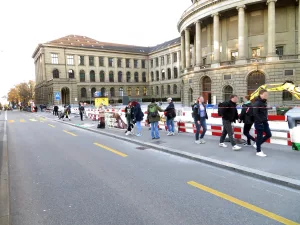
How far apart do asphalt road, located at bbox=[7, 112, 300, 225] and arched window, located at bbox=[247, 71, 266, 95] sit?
33.9m

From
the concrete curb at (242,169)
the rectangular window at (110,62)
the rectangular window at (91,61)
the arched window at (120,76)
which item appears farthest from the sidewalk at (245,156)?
the arched window at (120,76)

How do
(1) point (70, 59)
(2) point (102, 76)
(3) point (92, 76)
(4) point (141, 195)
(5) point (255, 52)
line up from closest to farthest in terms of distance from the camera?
1. (4) point (141, 195)
2. (5) point (255, 52)
3. (1) point (70, 59)
4. (3) point (92, 76)
5. (2) point (102, 76)

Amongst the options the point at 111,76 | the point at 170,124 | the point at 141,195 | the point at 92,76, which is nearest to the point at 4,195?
the point at 141,195

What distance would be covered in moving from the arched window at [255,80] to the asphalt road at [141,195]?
111 feet

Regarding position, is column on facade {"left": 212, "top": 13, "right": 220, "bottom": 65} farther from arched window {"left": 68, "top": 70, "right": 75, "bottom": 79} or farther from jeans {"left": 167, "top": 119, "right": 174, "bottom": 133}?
arched window {"left": 68, "top": 70, "right": 75, "bottom": 79}

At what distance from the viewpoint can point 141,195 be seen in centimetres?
459

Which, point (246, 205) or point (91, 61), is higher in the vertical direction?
point (91, 61)

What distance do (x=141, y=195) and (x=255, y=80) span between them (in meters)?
36.9

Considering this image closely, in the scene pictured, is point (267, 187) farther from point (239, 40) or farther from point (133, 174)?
point (239, 40)

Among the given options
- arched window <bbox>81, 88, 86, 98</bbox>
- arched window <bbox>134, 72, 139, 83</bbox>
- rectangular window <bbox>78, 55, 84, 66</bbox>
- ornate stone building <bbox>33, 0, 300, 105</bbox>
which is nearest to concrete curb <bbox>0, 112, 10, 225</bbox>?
ornate stone building <bbox>33, 0, 300, 105</bbox>

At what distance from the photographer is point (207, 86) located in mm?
42812

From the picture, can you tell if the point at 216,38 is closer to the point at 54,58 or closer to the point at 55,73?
the point at 54,58

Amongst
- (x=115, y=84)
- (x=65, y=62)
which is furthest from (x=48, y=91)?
(x=115, y=84)

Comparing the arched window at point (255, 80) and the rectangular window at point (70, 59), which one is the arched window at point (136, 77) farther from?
the arched window at point (255, 80)
